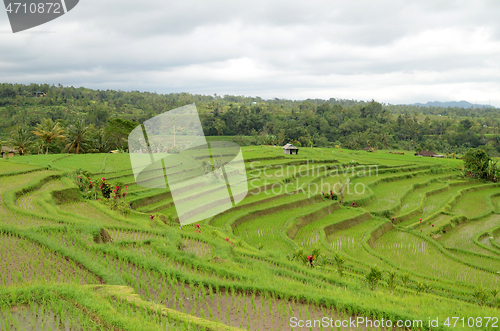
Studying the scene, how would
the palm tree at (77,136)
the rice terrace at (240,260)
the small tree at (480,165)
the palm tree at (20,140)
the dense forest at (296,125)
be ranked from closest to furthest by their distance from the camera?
the rice terrace at (240,260), the palm tree at (20,140), the palm tree at (77,136), the small tree at (480,165), the dense forest at (296,125)

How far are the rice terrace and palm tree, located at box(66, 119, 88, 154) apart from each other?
765 cm

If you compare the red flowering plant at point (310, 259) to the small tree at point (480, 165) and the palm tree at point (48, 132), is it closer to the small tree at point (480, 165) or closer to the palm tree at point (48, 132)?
the palm tree at point (48, 132)

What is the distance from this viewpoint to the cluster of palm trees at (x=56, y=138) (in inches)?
965

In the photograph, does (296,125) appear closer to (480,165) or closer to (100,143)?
(480,165)

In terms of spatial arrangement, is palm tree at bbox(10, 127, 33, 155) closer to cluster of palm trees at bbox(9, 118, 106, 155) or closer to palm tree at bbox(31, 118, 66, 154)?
cluster of palm trees at bbox(9, 118, 106, 155)

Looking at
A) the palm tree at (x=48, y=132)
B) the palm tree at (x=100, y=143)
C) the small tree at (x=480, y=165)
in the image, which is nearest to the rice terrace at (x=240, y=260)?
the palm tree at (x=48, y=132)

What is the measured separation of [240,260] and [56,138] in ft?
84.1

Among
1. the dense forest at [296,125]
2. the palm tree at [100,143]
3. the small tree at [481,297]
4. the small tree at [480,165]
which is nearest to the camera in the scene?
the small tree at [481,297]

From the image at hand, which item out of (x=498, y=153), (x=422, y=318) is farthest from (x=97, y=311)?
(x=498, y=153)

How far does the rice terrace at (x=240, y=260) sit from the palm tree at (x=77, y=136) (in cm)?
765

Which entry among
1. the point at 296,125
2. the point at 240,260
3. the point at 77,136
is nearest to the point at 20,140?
the point at 77,136

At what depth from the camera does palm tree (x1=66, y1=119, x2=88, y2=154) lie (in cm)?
2638

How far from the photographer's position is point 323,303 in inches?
195

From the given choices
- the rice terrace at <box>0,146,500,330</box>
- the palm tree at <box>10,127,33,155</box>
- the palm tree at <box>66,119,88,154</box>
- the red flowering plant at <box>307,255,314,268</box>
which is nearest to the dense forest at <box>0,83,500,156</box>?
the palm tree at <box>66,119,88,154</box>
